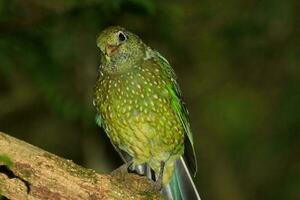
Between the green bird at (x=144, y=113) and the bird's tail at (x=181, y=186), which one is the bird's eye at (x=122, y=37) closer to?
the green bird at (x=144, y=113)

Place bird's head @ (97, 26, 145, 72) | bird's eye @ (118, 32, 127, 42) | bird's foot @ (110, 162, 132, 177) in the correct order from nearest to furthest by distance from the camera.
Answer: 1. bird's foot @ (110, 162, 132, 177)
2. bird's head @ (97, 26, 145, 72)
3. bird's eye @ (118, 32, 127, 42)

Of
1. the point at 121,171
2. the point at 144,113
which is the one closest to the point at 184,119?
the point at 144,113

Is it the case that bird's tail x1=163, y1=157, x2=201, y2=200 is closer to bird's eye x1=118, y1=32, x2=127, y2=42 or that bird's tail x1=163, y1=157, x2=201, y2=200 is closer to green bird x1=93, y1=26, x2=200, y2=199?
green bird x1=93, y1=26, x2=200, y2=199

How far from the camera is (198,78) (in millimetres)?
9602

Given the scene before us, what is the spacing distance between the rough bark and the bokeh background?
7.49 feet

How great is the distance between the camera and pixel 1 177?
16.2 ft

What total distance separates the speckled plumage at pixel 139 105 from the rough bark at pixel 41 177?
1.19 meters

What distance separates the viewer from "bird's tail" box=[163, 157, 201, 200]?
260 inches

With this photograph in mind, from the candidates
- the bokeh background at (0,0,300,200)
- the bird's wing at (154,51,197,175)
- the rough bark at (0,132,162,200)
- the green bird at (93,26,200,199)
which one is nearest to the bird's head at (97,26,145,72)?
the green bird at (93,26,200,199)

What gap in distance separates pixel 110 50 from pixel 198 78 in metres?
3.30

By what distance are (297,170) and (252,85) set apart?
1.15 metres

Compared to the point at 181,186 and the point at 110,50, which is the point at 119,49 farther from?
the point at 181,186

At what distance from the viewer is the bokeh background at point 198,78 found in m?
7.68

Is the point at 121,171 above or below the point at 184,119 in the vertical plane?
below
